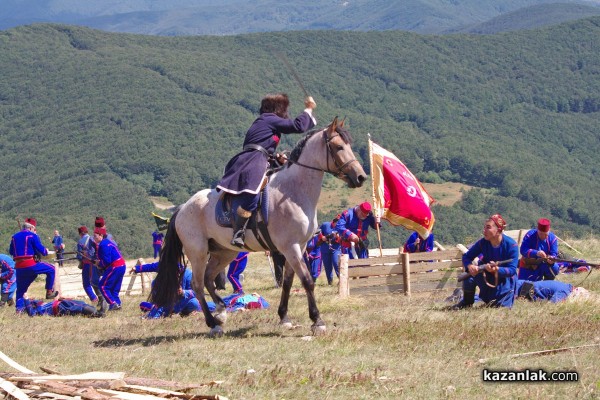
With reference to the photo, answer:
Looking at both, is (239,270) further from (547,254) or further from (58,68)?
(58,68)

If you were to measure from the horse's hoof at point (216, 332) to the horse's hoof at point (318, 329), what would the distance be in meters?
1.17

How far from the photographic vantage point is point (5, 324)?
14.6 m

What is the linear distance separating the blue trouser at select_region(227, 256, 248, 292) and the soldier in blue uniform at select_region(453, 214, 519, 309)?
628cm

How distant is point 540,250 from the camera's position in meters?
14.3

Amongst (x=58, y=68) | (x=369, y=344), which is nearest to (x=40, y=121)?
(x=58, y=68)

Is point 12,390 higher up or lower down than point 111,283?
→ higher up

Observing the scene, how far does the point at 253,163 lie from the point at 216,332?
6.77 ft

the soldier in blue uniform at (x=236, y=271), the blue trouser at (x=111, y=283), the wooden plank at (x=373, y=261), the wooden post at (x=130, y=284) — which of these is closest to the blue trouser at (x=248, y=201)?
the wooden plank at (x=373, y=261)

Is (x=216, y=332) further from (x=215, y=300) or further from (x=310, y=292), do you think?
(x=310, y=292)

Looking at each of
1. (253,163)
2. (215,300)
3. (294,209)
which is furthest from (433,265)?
(253,163)

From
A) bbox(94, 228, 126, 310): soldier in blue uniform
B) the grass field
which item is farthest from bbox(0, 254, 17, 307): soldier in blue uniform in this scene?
the grass field

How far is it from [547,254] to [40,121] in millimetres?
127947

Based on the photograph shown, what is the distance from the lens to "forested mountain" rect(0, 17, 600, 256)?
3947 inches

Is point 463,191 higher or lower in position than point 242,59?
lower
